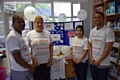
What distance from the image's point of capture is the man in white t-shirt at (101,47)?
1730 mm

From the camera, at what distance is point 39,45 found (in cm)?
191

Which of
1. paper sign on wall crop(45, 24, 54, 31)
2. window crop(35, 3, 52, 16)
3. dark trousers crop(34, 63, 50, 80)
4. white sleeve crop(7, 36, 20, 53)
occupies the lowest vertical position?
dark trousers crop(34, 63, 50, 80)

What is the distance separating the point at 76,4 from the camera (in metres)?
4.38

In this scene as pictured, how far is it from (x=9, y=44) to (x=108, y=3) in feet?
9.46

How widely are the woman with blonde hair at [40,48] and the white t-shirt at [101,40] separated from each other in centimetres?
78

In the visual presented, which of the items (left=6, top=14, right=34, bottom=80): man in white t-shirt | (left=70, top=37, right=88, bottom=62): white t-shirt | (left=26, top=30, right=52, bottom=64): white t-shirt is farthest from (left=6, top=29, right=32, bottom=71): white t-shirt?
(left=70, top=37, right=88, bottom=62): white t-shirt

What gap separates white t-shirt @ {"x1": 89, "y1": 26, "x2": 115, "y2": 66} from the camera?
1.73 meters

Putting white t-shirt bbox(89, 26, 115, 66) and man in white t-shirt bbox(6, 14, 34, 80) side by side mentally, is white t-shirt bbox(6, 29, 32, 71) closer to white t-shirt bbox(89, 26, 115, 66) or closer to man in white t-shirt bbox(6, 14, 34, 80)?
man in white t-shirt bbox(6, 14, 34, 80)

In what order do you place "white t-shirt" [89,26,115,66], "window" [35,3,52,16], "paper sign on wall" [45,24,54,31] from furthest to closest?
"window" [35,3,52,16]
"paper sign on wall" [45,24,54,31]
"white t-shirt" [89,26,115,66]

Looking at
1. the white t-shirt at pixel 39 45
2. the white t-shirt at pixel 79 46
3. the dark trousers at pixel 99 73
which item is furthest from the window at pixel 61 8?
the dark trousers at pixel 99 73

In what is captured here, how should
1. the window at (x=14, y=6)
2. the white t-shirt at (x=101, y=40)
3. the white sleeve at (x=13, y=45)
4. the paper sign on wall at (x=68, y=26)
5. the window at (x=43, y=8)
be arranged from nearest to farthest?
1. the white sleeve at (x=13, y=45)
2. the white t-shirt at (x=101, y=40)
3. the paper sign on wall at (x=68, y=26)
4. the window at (x=14, y=6)
5. the window at (x=43, y=8)

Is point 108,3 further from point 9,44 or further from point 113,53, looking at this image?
point 9,44

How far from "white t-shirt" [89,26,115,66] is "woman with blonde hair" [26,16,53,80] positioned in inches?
30.8

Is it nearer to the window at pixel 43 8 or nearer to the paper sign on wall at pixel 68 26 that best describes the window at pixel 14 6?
the window at pixel 43 8
